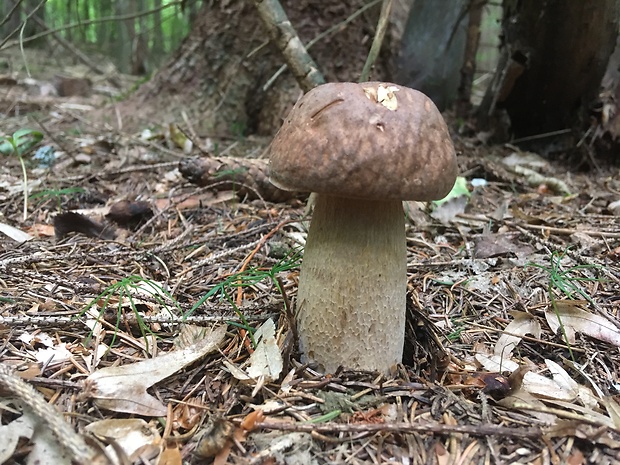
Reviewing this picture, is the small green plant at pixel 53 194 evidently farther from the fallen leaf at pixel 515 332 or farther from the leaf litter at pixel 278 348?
the fallen leaf at pixel 515 332

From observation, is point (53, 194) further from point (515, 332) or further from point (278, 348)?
point (515, 332)

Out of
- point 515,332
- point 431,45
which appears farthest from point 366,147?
point 431,45

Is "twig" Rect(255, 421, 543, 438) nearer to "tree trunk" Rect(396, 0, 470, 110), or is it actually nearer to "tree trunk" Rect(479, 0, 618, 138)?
"tree trunk" Rect(479, 0, 618, 138)

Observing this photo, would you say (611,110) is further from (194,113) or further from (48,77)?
(48,77)

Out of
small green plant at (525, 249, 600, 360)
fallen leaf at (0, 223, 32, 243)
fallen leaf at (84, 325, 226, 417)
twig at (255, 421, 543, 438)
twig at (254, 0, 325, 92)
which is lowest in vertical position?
fallen leaf at (0, 223, 32, 243)

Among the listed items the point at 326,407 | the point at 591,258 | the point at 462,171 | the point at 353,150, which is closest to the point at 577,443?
the point at 326,407

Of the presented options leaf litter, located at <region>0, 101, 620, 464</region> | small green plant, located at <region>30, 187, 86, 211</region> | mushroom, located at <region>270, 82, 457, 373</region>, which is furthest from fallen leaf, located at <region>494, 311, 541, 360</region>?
small green plant, located at <region>30, 187, 86, 211</region>

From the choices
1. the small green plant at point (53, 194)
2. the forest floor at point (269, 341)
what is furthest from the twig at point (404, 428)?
the small green plant at point (53, 194)
